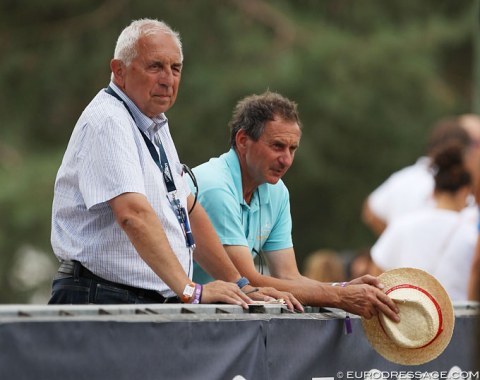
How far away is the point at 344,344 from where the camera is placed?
18.5 feet

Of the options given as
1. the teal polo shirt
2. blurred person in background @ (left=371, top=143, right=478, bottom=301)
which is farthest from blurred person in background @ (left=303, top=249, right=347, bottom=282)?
the teal polo shirt

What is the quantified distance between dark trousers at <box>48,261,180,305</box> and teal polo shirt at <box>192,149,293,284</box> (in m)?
0.79

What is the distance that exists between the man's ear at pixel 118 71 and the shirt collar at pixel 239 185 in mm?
790

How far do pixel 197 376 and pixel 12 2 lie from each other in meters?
14.5

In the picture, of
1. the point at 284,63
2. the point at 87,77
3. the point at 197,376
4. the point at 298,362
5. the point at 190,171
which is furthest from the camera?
the point at 87,77

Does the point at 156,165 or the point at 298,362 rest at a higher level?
the point at 156,165

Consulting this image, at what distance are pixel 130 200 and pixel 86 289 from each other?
0.42 meters

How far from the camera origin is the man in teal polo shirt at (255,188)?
6145 mm

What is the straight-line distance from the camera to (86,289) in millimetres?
5426

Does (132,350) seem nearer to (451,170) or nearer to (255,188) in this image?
(255,188)

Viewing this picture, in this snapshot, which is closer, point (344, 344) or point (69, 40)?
point (344, 344)

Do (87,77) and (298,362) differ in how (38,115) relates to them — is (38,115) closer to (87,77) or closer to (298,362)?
(87,77)

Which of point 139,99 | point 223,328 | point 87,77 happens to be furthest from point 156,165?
point 87,77

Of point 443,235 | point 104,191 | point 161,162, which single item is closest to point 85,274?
point 104,191
